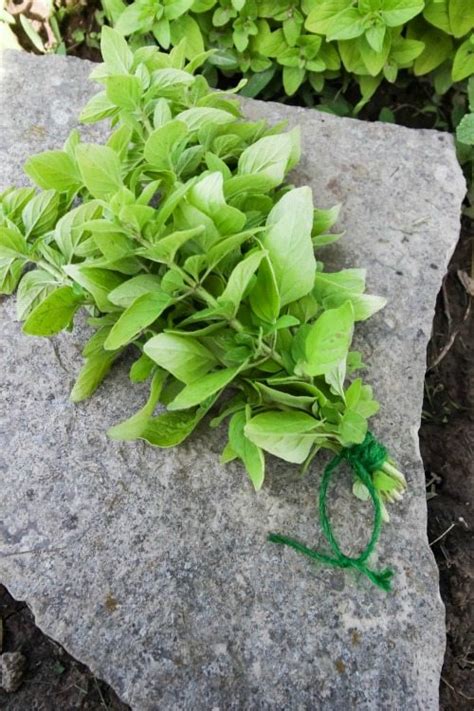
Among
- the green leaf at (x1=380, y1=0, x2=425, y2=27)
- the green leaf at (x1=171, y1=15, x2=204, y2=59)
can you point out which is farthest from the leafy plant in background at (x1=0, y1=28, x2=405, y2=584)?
the green leaf at (x1=380, y1=0, x2=425, y2=27)

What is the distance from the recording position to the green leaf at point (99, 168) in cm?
123

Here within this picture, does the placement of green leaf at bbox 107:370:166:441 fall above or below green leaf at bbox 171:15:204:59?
below

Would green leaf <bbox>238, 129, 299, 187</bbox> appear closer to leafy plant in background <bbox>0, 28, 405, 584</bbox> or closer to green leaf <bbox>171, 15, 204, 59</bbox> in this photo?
leafy plant in background <bbox>0, 28, 405, 584</bbox>

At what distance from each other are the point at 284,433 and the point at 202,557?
321 millimetres

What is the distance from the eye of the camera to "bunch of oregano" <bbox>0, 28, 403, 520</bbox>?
3.98ft

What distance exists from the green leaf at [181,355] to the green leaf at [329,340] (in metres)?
0.21

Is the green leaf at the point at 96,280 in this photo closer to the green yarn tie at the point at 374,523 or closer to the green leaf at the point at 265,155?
the green leaf at the point at 265,155

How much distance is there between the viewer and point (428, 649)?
127 centimetres

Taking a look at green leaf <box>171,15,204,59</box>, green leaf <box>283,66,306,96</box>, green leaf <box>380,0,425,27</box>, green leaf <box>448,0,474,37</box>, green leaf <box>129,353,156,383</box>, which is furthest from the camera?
green leaf <box>283,66,306,96</box>

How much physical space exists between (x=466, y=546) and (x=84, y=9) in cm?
215

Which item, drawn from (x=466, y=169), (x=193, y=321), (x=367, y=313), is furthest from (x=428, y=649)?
(x=466, y=169)

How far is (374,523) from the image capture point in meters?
1.35

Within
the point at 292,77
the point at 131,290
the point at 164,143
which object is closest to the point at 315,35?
the point at 292,77

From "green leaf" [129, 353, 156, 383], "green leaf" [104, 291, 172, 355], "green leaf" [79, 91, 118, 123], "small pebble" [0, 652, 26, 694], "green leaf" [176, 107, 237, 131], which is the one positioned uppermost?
"green leaf" [79, 91, 118, 123]
